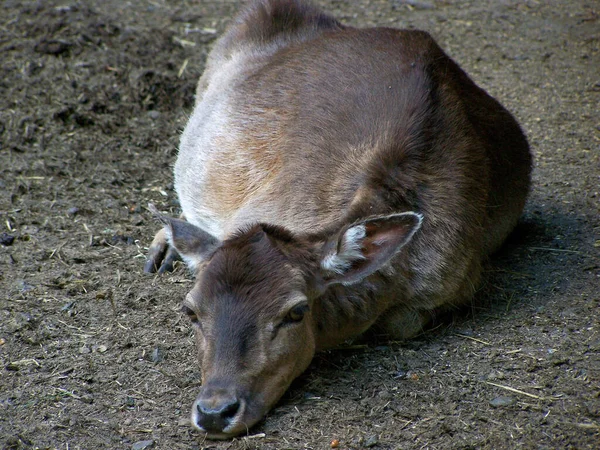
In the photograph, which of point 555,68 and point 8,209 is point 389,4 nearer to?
point 555,68

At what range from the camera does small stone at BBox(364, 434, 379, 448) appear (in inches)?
169

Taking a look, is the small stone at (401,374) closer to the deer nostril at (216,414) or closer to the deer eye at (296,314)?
the deer eye at (296,314)

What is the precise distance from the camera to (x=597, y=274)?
19.2 feet

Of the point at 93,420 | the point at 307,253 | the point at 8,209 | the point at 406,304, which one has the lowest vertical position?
the point at 8,209

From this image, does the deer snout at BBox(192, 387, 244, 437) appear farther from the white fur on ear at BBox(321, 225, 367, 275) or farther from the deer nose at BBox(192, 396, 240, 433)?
the white fur on ear at BBox(321, 225, 367, 275)

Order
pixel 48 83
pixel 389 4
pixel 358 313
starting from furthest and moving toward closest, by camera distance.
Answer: pixel 389 4 < pixel 48 83 < pixel 358 313

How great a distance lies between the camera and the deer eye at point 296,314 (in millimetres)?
4559

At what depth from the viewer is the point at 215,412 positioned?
13.8 ft

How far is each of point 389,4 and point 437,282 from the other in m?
6.70

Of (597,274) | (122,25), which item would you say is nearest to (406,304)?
(597,274)

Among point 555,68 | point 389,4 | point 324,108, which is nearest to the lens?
point 324,108

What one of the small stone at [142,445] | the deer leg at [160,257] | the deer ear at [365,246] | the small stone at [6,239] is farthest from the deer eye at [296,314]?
the small stone at [6,239]

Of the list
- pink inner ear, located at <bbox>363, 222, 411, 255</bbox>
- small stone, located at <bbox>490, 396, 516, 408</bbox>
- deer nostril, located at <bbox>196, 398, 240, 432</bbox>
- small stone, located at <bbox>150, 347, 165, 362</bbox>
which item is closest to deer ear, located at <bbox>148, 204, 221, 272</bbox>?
small stone, located at <bbox>150, 347, 165, 362</bbox>

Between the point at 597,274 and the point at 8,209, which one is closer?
Result: the point at 597,274
